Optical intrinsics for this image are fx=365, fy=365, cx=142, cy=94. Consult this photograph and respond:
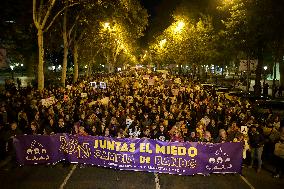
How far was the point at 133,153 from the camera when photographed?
445 inches

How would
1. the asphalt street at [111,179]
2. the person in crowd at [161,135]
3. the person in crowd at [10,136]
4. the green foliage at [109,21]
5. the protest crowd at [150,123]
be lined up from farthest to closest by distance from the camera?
the green foliage at [109,21]
the person in crowd at [161,135]
the protest crowd at [150,123]
the person in crowd at [10,136]
the asphalt street at [111,179]

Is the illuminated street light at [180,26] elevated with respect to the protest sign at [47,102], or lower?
elevated

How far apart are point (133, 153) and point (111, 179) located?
1071 mm

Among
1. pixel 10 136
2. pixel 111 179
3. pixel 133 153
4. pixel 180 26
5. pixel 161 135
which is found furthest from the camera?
pixel 180 26

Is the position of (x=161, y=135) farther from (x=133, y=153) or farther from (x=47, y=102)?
(x=47, y=102)

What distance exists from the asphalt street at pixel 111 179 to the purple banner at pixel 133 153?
23 cm

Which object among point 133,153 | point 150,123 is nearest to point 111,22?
point 150,123

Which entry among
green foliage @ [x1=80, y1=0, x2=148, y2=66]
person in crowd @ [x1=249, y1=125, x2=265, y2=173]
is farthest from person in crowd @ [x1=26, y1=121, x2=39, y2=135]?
green foliage @ [x1=80, y1=0, x2=148, y2=66]

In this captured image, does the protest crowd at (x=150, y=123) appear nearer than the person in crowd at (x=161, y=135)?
Yes

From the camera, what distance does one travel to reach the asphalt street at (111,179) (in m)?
10.3

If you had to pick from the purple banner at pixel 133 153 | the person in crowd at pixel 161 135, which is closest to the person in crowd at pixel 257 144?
the purple banner at pixel 133 153

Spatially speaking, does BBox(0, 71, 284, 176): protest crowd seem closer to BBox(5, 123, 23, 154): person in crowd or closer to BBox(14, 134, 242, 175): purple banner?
BBox(5, 123, 23, 154): person in crowd

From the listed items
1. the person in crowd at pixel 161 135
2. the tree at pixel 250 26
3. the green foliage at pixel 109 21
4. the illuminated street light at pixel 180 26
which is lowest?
the person in crowd at pixel 161 135

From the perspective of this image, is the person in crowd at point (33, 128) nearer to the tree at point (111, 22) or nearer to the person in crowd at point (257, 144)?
the person in crowd at point (257, 144)
